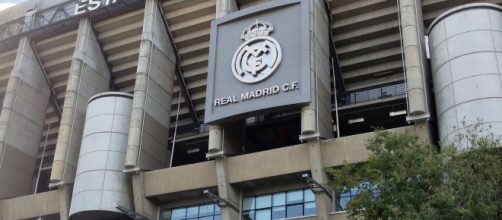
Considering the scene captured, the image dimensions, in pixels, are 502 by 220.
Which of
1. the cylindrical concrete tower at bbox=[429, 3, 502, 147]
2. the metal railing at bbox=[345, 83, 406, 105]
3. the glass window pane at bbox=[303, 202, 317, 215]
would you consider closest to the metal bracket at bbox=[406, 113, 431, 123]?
the cylindrical concrete tower at bbox=[429, 3, 502, 147]

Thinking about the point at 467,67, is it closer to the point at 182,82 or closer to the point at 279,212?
the point at 279,212

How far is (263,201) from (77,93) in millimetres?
17493

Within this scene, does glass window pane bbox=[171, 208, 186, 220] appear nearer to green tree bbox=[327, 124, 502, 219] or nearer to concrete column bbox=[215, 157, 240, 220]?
concrete column bbox=[215, 157, 240, 220]

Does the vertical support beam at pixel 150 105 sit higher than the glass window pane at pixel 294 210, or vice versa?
the vertical support beam at pixel 150 105

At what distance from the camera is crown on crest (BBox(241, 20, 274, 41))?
44.8 metres

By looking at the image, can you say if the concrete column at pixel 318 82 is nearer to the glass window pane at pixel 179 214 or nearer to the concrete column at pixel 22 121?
the glass window pane at pixel 179 214

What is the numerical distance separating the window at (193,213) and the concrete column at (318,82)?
8991 millimetres

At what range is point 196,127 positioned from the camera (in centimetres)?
5366

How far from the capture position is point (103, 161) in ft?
151

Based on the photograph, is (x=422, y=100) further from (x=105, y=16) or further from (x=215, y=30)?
(x=105, y=16)

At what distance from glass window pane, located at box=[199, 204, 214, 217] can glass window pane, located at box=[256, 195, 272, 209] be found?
348 cm

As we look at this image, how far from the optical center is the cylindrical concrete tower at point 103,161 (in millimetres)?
44719

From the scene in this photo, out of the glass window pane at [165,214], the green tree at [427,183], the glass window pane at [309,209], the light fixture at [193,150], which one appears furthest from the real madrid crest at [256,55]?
the green tree at [427,183]

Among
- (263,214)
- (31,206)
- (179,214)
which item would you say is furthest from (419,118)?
(31,206)
